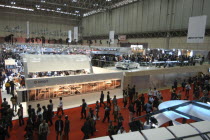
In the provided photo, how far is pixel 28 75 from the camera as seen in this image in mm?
11234

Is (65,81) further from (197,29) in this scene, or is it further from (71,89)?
(197,29)

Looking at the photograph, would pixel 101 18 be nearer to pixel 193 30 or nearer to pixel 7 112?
pixel 193 30

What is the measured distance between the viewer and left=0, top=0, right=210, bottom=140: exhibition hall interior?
502cm

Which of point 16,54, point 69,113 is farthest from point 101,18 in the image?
point 69,113

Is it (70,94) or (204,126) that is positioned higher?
(204,126)

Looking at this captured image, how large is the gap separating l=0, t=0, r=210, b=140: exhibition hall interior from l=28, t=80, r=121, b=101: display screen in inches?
2.3

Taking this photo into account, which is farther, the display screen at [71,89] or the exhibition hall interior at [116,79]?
the display screen at [71,89]

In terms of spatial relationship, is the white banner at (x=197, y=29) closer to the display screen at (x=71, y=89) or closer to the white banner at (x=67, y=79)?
the white banner at (x=67, y=79)

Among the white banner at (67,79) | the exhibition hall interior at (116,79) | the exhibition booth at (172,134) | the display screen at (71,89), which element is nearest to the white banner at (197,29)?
the exhibition hall interior at (116,79)

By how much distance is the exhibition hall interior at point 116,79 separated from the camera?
16.5 feet

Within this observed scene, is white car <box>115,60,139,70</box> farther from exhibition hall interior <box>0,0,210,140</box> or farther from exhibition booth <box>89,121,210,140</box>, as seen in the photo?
exhibition booth <box>89,121,210,140</box>

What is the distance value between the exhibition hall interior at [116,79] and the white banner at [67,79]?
0.06m

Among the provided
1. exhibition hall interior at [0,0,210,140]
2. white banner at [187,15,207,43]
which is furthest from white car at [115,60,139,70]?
white banner at [187,15,207,43]

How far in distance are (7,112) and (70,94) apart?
15.0 feet
